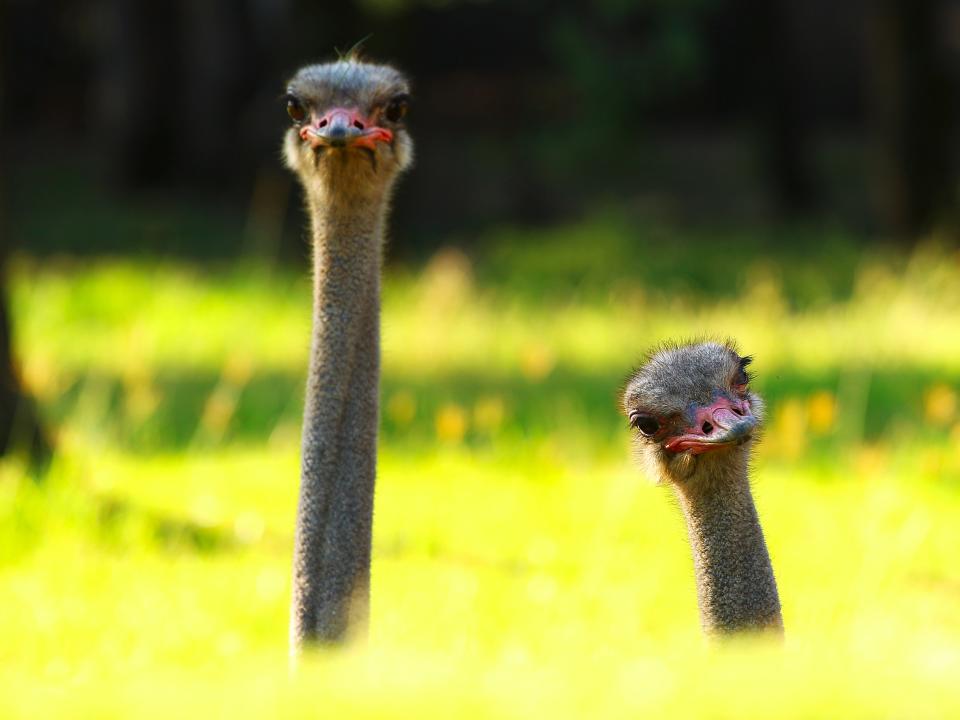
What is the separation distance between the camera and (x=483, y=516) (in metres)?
5.39

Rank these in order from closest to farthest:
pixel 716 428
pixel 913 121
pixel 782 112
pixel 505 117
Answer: pixel 716 428 → pixel 913 121 → pixel 782 112 → pixel 505 117

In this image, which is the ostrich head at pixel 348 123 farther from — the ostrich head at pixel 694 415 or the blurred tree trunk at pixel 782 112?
the blurred tree trunk at pixel 782 112

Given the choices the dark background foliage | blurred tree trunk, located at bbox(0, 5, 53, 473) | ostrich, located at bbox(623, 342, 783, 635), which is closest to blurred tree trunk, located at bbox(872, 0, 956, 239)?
the dark background foliage

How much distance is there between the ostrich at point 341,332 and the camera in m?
2.94

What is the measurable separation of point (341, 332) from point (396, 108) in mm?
390

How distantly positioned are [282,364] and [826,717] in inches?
273

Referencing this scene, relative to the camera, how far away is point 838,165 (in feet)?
57.0

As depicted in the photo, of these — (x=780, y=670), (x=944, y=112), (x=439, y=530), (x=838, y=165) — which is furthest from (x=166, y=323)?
(x=838, y=165)

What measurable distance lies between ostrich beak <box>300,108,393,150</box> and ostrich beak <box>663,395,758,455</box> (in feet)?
2.24

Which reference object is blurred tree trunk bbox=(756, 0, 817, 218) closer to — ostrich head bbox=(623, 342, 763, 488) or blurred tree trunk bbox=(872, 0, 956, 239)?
blurred tree trunk bbox=(872, 0, 956, 239)

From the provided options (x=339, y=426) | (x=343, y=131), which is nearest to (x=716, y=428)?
(x=339, y=426)

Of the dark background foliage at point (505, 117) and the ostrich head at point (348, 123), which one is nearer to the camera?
the ostrich head at point (348, 123)

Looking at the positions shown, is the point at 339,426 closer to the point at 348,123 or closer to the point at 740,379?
the point at 348,123

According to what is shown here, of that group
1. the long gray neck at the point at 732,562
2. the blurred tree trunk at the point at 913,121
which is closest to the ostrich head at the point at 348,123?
the long gray neck at the point at 732,562
